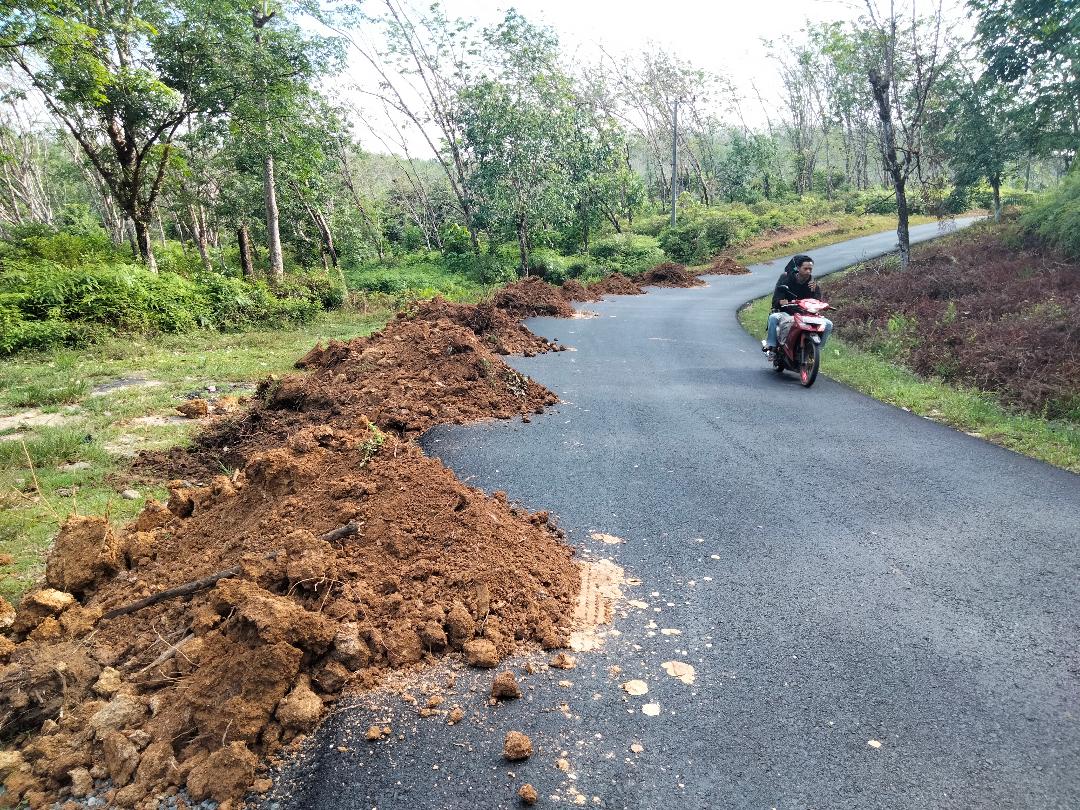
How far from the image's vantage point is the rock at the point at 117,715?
2836mm

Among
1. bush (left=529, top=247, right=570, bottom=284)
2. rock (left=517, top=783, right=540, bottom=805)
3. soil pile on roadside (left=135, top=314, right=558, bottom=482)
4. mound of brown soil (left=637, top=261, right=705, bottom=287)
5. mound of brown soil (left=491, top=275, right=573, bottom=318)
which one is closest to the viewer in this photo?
rock (left=517, top=783, right=540, bottom=805)

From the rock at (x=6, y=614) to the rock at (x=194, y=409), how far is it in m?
4.98

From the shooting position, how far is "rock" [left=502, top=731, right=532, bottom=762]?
2732 mm

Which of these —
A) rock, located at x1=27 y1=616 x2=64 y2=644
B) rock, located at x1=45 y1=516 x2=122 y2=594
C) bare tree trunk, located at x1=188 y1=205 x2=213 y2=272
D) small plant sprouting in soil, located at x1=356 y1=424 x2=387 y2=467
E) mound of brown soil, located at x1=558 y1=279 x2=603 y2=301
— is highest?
bare tree trunk, located at x1=188 y1=205 x2=213 y2=272

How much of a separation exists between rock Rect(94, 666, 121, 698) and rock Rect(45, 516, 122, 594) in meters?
A: 1.13

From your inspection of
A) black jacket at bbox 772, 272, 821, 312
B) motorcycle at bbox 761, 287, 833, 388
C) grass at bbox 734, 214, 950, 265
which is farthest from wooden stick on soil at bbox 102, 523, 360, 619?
grass at bbox 734, 214, 950, 265

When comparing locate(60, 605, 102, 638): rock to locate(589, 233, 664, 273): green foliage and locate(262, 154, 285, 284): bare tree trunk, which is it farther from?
locate(589, 233, 664, 273): green foliage

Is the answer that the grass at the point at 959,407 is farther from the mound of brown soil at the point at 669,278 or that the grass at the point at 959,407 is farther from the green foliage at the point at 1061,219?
the mound of brown soil at the point at 669,278

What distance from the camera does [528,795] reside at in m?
2.53

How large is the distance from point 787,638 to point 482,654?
1661 millimetres

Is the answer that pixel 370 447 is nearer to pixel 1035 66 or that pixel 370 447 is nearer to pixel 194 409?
pixel 194 409

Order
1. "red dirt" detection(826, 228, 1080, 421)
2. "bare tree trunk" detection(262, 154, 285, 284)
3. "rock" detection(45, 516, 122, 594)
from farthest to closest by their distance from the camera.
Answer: "bare tree trunk" detection(262, 154, 285, 284), "red dirt" detection(826, 228, 1080, 421), "rock" detection(45, 516, 122, 594)

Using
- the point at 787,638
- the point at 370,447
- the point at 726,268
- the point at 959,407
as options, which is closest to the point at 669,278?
the point at 726,268

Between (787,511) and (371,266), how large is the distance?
31822 mm
